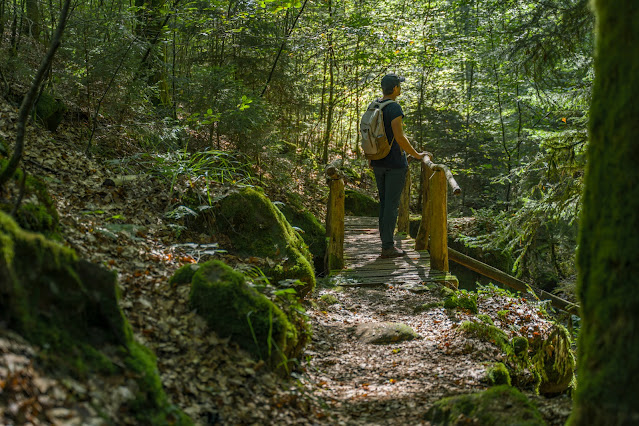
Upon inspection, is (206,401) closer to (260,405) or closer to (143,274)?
(260,405)

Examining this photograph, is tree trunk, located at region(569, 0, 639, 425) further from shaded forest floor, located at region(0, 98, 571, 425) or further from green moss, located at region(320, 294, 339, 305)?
green moss, located at region(320, 294, 339, 305)

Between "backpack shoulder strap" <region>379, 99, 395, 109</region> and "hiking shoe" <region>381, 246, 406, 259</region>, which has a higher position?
"backpack shoulder strap" <region>379, 99, 395, 109</region>

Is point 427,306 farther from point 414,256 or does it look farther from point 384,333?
point 414,256

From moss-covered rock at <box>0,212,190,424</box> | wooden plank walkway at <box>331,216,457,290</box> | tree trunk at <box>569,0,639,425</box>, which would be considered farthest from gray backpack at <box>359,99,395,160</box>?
moss-covered rock at <box>0,212,190,424</box>

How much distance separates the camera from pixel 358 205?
1548cm

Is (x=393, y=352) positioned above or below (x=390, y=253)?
below

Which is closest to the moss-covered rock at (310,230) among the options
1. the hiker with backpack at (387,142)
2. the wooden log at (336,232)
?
the wooden log at (336,232)

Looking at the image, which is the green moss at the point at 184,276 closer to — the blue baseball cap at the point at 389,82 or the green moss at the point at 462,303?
the green moss at the point at 462,303

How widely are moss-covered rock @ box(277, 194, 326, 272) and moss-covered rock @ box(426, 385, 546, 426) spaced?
19.7 ft

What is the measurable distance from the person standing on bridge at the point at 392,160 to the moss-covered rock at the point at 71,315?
5.20m

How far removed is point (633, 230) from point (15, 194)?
147 inches

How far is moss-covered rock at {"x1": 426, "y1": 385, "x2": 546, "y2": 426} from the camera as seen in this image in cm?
275

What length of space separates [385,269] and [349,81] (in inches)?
388

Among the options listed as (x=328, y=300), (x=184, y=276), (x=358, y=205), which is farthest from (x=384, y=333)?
(x=358, y=205)
